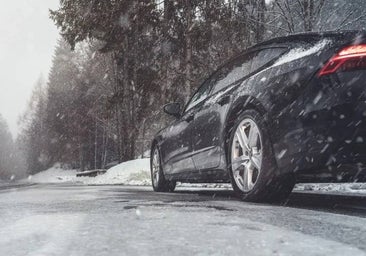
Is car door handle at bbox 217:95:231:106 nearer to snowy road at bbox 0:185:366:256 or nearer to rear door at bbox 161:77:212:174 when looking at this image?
rear door at bbox 161:77:212:174

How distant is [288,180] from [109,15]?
13942 mm

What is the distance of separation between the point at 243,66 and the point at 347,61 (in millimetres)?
1507

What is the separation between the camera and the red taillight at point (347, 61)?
3.17 meters

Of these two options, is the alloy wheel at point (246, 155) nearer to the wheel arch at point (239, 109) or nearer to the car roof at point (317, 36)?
the wheel arch at point (239, 109)

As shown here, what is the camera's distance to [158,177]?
650 centimetres

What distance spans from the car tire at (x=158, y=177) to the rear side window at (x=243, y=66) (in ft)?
5.69

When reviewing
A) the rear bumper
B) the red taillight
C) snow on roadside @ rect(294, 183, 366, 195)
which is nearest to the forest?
snow on roadside @ rect(294, 183, 366, 195)

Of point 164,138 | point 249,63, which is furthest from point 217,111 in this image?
point 164,138

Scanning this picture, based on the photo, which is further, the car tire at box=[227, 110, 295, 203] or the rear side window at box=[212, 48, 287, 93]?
the rear side window at box=[212, 48, 287, 93]

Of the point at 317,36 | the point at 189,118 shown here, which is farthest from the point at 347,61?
the point at 189,118

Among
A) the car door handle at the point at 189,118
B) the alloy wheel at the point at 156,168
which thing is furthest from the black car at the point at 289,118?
the alloy wheel at the point at 156,168

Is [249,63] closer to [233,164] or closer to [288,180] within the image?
[233,164]

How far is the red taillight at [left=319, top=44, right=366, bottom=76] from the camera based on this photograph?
125 inches

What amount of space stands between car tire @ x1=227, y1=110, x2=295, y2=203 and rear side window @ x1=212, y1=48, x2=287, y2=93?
1.86ft
